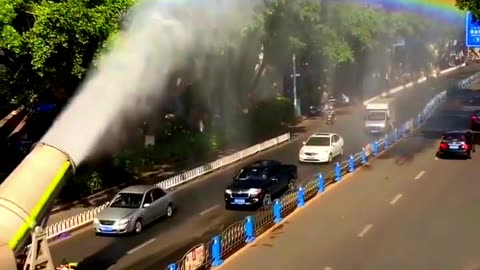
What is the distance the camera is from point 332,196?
88.5ft

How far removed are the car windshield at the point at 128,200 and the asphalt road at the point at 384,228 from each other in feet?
16.0

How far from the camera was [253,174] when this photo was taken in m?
26.7

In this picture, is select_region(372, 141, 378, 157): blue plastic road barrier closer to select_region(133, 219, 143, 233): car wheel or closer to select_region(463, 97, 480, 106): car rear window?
select_region(133, 219, 143, 233): car wheel

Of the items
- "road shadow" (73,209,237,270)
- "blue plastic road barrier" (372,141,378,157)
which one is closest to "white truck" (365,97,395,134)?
"blue plastic road barrier" (372,141,378,157)

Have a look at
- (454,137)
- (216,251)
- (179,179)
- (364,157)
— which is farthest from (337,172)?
(216,251)

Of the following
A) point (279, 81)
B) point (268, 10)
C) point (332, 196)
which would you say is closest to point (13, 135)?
point (268, 10)

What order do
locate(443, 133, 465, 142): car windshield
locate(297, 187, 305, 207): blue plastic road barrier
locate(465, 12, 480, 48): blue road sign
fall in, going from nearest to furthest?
locate(297, 187, 305, 207): blue plastic road barrier → locate(443, 133, 465, 142): car windshield → locate(465, 12, 480, 48): blue road sign

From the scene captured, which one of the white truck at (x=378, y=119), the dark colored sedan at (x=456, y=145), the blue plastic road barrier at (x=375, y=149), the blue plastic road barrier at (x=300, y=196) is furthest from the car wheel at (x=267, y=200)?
the white truck at (x=378, y=119)

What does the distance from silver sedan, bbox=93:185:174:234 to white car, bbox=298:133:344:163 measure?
523 inches

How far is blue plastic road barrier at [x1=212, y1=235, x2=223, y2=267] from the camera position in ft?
57.6

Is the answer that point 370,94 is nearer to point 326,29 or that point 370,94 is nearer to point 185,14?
point 326,29

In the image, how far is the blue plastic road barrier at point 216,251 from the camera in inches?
691

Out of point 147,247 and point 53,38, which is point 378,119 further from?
point 53,38

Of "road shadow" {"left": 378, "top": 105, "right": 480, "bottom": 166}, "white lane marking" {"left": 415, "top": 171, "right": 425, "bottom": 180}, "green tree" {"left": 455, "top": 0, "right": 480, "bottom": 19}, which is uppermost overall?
"green tree" {"left": 455, "top": 0, "right": 480, "bottom": 19}
